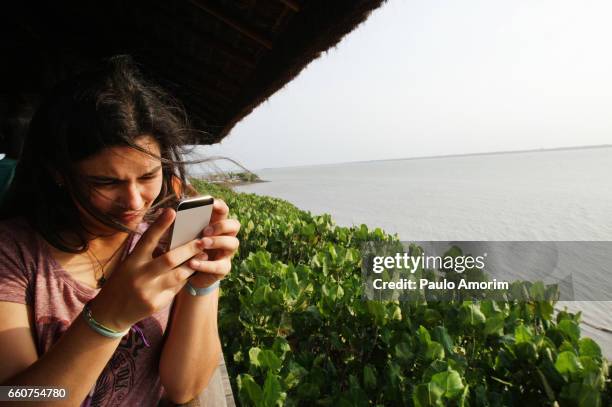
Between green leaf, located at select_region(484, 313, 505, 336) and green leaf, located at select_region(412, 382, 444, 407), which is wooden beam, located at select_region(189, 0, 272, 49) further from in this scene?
green leaf, located at select_region(412, 382, 444, 407)

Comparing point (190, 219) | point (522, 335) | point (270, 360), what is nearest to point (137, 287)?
point (190, 219)

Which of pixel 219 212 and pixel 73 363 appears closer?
pixel 73 363

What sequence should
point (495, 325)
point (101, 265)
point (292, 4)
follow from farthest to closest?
point (292, 4) → point (495, 325) → point (101, 265)

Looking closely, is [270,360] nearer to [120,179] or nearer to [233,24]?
[120,179]

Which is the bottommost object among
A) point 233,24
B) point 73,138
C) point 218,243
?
point 218,243

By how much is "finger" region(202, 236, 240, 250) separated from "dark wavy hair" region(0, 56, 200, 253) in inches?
16.3

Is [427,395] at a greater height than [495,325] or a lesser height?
lesser

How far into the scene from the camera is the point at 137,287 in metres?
0.79

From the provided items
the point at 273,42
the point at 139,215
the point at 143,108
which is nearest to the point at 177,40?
the point at 273,42

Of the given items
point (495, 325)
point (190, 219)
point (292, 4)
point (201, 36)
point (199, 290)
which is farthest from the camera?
point (201, 36)

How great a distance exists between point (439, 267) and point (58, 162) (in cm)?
207

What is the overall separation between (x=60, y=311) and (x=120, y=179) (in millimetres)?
444

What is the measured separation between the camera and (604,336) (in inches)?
180

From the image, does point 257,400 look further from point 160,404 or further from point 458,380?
point 458,380
